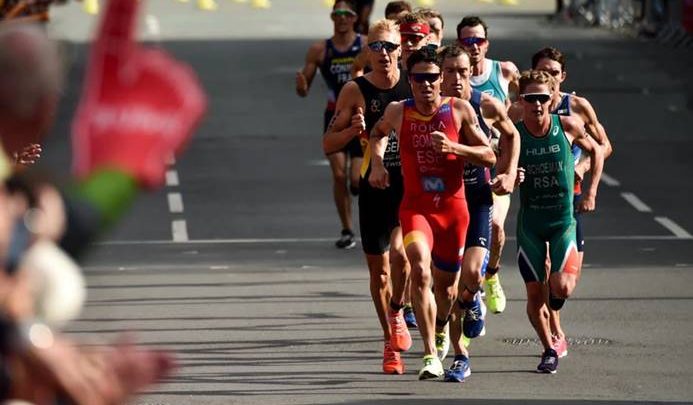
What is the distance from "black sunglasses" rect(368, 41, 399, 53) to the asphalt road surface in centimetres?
208

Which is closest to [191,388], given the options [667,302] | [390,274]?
[390,274]

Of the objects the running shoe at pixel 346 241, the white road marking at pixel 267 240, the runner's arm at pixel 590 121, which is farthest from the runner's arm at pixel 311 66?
the runner's arm at pixel 590 121

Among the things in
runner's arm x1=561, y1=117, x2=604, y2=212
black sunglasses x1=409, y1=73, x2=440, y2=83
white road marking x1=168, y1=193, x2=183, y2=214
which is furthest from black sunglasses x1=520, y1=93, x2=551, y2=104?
white road marking x1=168, y1=193, x2=183, y2=214

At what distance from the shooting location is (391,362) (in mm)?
13352

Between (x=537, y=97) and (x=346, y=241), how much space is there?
257 inches

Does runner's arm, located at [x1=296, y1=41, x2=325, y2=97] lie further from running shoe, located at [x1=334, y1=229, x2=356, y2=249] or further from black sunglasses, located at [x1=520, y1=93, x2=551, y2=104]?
black sunglasses, located at [x1=520, y1=93, x2=551, y2=104]

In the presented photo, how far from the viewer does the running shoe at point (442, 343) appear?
1359 centimetres

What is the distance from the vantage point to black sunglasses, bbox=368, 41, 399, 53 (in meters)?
13.9

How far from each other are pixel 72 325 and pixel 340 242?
4731 millimetres

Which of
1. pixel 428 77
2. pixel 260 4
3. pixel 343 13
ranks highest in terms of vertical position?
pixel 428 77

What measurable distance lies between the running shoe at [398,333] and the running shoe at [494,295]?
227cm

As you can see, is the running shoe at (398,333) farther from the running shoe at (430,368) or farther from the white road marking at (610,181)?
the white road marking at (610,181)

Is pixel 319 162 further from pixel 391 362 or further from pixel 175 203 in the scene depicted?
pixel 391 362

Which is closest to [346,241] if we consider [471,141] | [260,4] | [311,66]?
[311,66]
